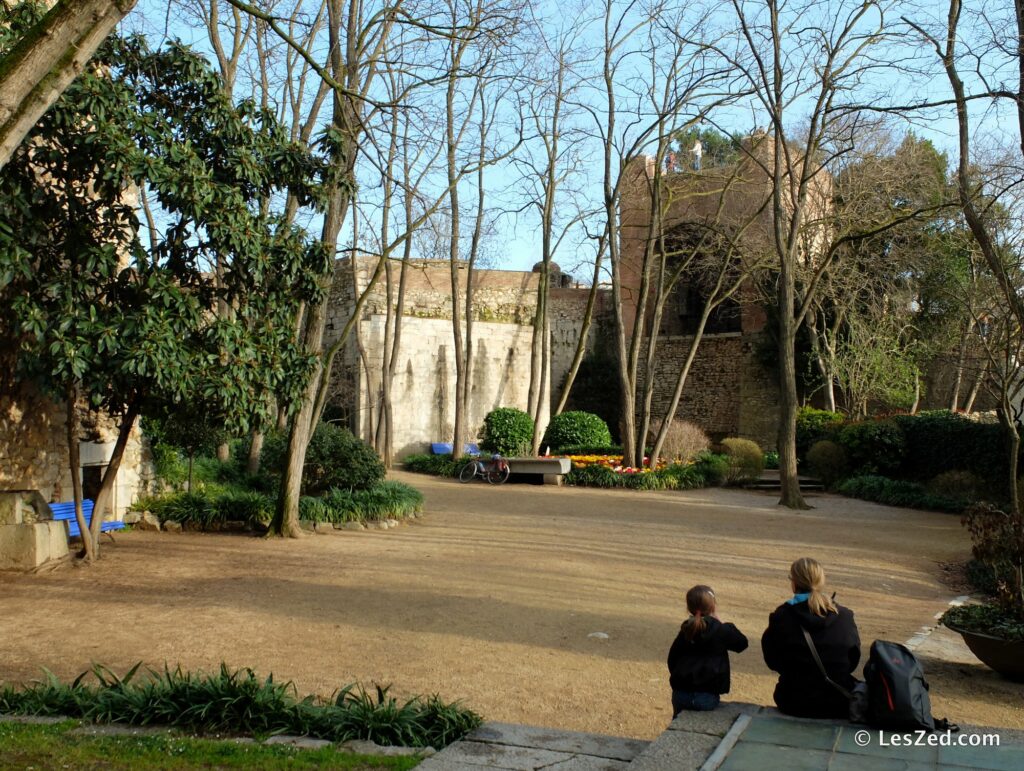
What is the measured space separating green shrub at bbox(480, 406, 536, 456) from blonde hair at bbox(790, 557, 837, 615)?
62.5 ft

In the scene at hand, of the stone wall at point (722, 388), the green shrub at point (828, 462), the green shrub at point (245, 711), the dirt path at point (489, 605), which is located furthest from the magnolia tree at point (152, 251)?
the stone wall at point (722, 388)

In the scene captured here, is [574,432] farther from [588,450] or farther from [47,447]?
[47,447]

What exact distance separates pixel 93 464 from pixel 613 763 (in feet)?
31.6

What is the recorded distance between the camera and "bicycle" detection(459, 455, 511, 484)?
66.2ft

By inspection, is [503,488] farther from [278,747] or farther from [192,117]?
[278,747]

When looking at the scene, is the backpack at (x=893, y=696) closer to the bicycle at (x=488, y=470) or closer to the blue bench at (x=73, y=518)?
the blue bench at (x=73, y=518)

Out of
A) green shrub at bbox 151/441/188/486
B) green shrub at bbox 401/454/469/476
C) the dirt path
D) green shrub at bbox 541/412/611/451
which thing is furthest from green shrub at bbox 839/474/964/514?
green shrub at bbox 151/441/188/486

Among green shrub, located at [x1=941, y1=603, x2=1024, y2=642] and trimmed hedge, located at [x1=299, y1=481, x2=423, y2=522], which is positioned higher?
Result: trimmed hedge, located at [x1=299, y1=481, x2=423, y2=522]

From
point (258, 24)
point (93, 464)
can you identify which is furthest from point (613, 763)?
point (258, 24)

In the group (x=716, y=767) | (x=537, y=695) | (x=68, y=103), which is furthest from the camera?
(x=68, y=103)

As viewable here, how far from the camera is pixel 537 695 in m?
5.48

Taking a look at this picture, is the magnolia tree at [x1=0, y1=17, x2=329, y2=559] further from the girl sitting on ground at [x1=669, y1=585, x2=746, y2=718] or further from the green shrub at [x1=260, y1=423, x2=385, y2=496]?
the girl sitting on ground at [x1=669, y1=585, x2=746, y2=718]

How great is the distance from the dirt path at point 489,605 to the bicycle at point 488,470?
6.28 meters

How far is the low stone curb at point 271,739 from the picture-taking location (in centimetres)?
417
